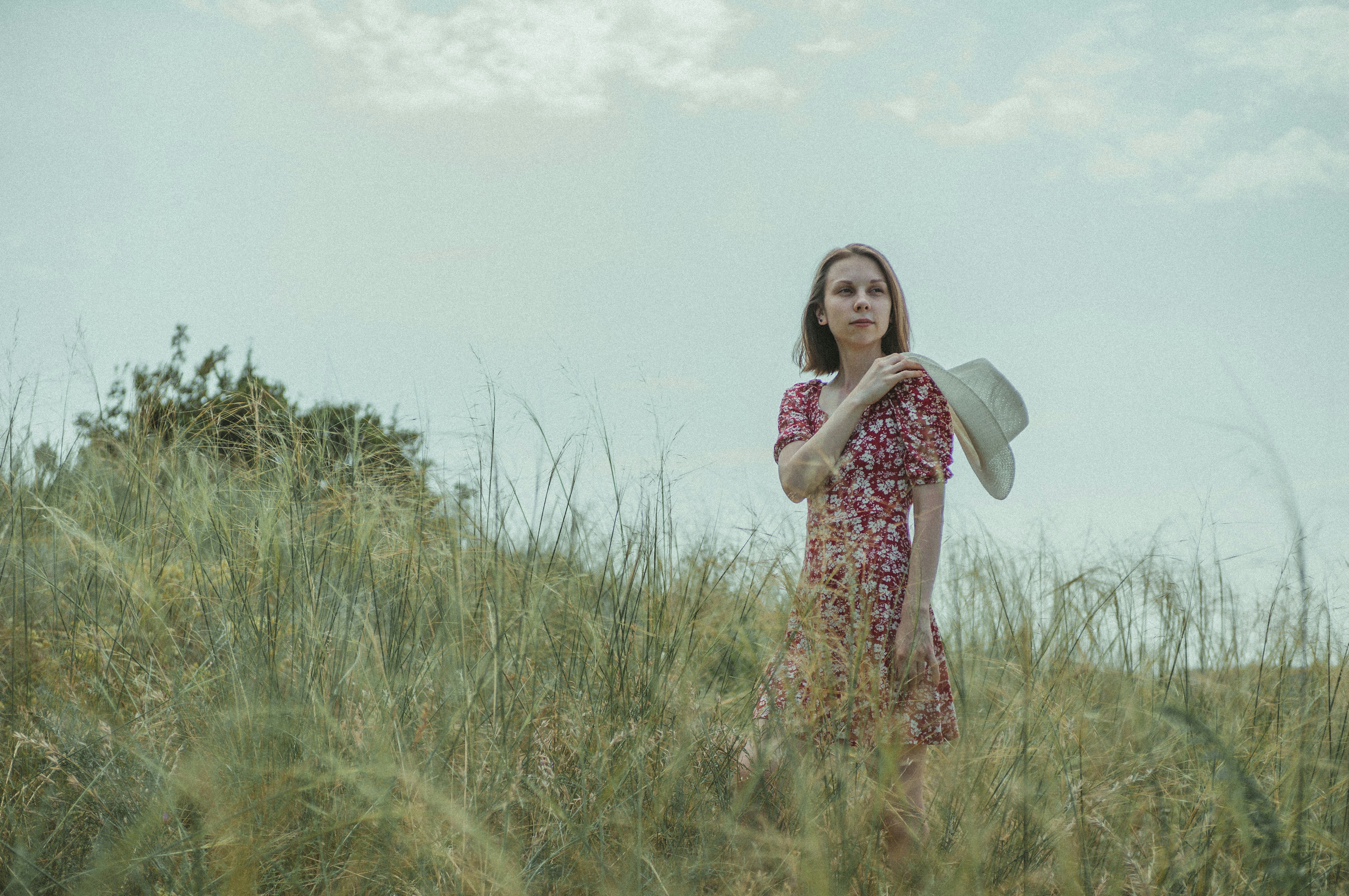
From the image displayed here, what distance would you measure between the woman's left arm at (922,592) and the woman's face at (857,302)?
0.49 metres

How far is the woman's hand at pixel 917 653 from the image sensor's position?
219 cm

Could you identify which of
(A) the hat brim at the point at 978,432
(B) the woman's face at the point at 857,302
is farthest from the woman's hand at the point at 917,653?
(B) the woman's face at the point at 857,302

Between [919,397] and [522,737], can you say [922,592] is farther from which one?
[522,737]

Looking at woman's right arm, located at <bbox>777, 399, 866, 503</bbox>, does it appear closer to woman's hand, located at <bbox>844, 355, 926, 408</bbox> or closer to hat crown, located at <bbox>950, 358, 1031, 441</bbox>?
woman's hand, located at <bbox>844, 355, 926, 408</bbox>

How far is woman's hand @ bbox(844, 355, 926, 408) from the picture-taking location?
7.55 ft

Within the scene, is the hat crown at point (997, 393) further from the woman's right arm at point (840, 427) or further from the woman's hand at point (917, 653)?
the woman's hand at point (917, 653)

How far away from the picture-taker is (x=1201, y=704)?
9.69 feet

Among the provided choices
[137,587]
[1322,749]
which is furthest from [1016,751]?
[137,587]

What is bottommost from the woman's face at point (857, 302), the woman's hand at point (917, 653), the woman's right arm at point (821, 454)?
the woman's hand at point (917, 653)

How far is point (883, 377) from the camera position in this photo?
91.0 inches

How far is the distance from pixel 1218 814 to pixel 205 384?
579 centimetres

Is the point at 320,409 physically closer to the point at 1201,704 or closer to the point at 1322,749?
the point at 1201,704

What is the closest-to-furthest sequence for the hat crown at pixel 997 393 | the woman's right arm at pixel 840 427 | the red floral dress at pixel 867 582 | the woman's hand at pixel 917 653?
1. the red floral dress at pixel 867 582
2. the woman's hand at pixel 917 653
3. the woman's right arm at pixel 840 427
4. the hat crown at pixel 997 393

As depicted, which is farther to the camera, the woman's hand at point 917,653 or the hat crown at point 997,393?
the hat crown at point 997,393
